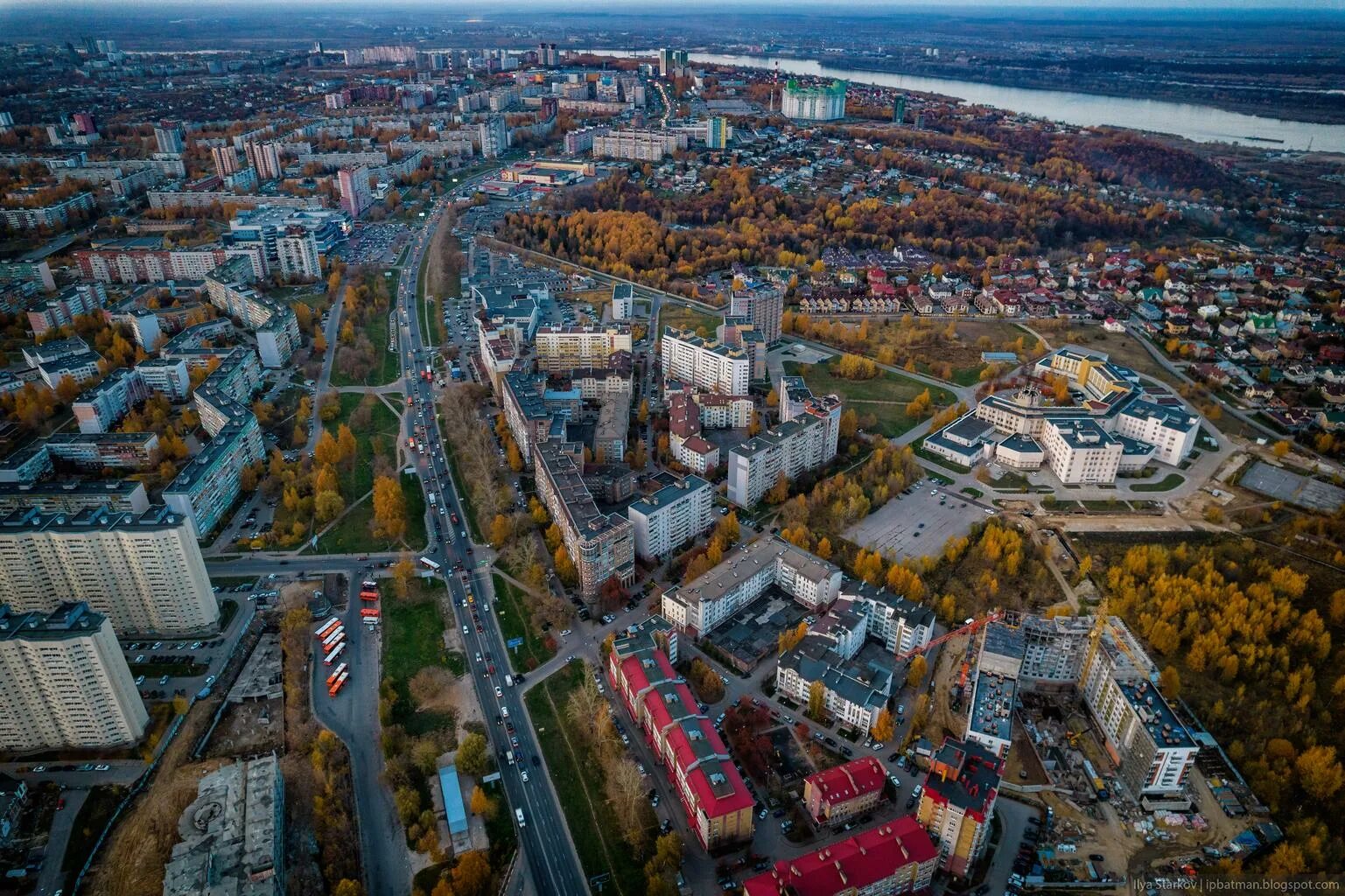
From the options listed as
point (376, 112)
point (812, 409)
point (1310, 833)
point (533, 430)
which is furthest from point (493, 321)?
point (376, 112)

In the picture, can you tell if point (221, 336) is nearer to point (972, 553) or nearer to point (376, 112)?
point (972, 553)

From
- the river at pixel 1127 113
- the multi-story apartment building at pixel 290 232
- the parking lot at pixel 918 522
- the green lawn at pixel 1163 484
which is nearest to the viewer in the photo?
the parking lot at pixel 918 522

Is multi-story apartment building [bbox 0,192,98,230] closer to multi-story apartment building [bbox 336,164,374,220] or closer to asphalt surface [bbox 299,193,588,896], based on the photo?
multi-story apartment building [bbox 336,164,374,220]

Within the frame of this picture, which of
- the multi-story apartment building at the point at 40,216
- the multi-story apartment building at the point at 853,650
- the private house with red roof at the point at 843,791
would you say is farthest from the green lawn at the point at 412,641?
the multi-story apartment building at the point at 40,216

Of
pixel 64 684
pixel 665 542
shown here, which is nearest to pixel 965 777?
pixel 665 542

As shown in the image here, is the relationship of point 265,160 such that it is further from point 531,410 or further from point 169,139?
point 531,410

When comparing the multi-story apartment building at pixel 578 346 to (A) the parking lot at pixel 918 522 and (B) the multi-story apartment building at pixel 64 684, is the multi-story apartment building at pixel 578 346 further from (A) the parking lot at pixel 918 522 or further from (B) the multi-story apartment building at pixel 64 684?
(B) the multi-story apartment building at pixel 64 684
